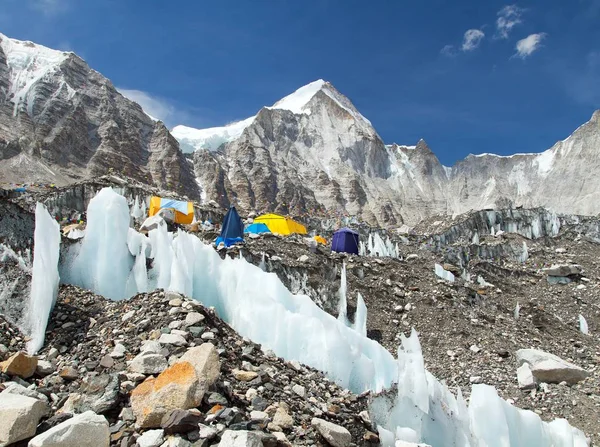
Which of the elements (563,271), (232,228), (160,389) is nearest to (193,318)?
(160,389)

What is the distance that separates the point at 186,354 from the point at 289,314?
3.86 metres

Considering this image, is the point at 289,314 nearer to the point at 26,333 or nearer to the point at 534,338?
the point at 26,333

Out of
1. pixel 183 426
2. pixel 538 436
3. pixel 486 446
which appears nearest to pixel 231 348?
pixel 183 426

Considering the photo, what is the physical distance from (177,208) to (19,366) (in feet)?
83.5

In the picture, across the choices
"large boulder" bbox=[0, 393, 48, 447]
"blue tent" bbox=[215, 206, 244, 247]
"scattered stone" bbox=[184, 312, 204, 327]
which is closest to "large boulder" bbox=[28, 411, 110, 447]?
"large boulder" bbox=[0, 393, 48, 447]

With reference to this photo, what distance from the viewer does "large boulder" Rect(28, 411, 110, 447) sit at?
3756 millimetres

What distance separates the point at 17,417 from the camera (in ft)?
13.0

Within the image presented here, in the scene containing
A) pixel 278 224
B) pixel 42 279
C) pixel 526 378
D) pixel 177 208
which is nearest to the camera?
pixel 42 279

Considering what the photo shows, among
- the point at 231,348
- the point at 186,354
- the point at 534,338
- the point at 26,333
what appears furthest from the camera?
the point at 534,338

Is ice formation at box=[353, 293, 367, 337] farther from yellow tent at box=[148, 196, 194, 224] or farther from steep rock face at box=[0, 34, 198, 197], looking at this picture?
steep rock face at box=[0, 34, 198, 197]

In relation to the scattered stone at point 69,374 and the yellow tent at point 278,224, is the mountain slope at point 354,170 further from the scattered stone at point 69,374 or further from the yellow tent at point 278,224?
the scattered stone at point 69,374

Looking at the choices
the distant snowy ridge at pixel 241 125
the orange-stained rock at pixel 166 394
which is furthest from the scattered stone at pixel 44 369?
the distant snowy ridge at pixel 241 125

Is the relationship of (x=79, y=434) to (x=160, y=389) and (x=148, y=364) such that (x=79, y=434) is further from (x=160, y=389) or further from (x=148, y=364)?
(x=148, y=364)

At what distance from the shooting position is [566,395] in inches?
421
